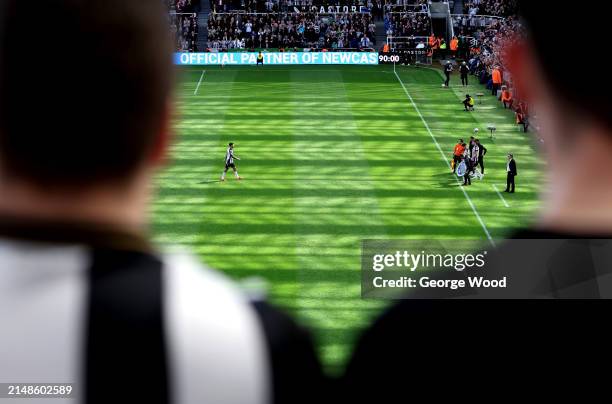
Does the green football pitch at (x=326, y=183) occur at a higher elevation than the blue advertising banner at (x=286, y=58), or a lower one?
lower

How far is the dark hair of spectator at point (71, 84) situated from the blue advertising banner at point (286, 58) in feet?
185

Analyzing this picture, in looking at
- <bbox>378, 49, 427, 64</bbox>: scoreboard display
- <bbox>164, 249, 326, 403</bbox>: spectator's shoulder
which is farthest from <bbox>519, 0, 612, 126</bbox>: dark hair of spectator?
<bbox>378, 49, 427, 64</bbox>: scoreboard display

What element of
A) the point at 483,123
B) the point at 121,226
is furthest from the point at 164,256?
the point at 483,123

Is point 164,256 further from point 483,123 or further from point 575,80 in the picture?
point 483,123

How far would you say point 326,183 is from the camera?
3388 cm

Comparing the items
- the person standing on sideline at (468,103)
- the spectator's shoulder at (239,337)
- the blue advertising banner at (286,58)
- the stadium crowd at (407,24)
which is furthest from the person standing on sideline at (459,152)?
the spectator's shoulder at (239,337)

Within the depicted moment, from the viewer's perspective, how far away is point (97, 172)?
199 cm

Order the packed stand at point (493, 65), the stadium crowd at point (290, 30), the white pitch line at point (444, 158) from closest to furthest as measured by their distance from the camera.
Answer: the white pitch line at point (444, 158)
the packed stand at point (493, 65)
the stadium crowd at point (290, 30)

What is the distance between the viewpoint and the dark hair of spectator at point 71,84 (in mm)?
1964

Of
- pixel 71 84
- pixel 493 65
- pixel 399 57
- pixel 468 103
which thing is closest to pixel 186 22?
pixel 399 57

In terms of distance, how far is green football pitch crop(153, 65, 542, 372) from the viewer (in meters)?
25.7

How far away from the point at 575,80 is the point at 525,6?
7.1 inches

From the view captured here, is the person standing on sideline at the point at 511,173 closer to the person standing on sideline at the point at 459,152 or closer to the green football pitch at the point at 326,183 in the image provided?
the green football pitch at the point at 326,183

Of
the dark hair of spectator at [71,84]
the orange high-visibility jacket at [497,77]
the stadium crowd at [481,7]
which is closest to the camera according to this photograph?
the dark hair of spectator at [71,84]
